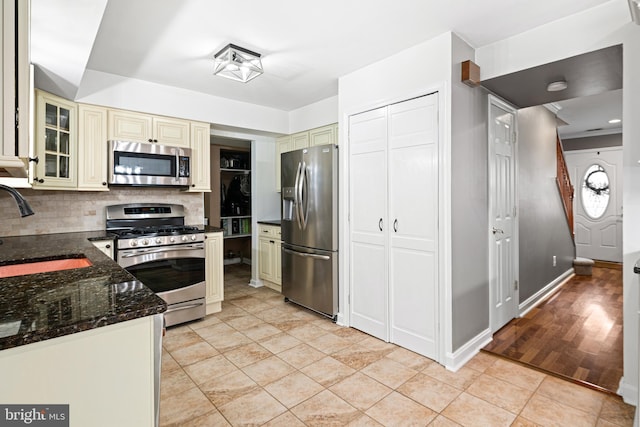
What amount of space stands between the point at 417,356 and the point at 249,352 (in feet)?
4.40

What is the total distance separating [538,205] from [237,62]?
366 centimetres

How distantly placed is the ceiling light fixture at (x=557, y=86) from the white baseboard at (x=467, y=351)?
206 cm

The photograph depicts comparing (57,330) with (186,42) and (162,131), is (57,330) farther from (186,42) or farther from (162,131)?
(162,131)

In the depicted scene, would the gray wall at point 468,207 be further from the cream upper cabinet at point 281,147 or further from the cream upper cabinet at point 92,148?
the cream upper cabinet at point 92,148

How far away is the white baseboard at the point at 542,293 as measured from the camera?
11.6ft

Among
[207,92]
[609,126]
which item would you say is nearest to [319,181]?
[207,92]

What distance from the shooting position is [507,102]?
10.2ft

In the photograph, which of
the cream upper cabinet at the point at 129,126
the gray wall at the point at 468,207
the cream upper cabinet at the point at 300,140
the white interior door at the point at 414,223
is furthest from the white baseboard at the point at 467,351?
the cream upper cabinet at the point at 129,126

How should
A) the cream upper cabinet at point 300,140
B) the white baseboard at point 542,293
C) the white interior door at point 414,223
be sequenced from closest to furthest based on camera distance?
1. the white interior door at point 414,223
2. the white baseboard at point 542,293
3. the cream upper cabinet at point 300,140

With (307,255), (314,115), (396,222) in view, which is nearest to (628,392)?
(396,222)

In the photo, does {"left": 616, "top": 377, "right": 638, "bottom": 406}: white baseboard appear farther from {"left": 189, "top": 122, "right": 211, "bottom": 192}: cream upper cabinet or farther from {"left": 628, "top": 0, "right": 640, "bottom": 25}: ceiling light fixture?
{"left": 189, "top": 122, "right": 211, "bottom": 192}: cream upper cabinet

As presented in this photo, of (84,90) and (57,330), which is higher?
(84,90)

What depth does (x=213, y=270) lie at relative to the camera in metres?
3.59

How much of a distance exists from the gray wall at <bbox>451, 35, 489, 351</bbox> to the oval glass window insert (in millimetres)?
4991
